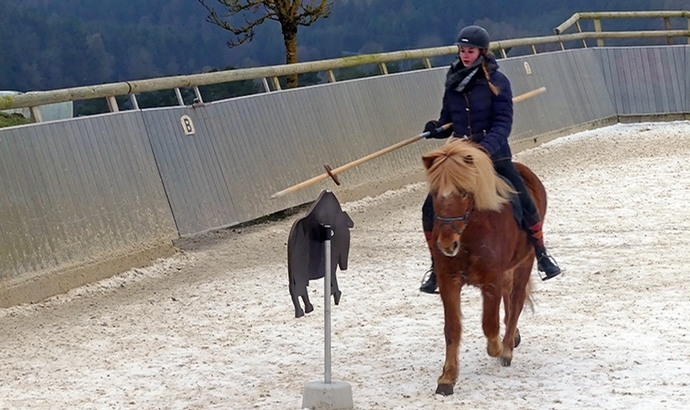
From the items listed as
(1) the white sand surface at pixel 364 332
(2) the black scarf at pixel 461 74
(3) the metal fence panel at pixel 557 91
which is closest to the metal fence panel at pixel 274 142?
(1) the white sand surface at pixel 364 332

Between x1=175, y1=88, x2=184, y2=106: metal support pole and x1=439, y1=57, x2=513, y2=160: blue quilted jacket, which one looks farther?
x1=175, y1=88, x2=184, y2=106: metal support pole

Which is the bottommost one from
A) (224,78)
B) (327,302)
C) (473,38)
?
(327,302)

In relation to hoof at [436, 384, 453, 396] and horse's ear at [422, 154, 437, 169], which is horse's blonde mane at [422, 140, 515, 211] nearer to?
horse's ear at [422, 154, 437, 169]

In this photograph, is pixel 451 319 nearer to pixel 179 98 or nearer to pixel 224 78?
pixel 179 98

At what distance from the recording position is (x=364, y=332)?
8.41 meters

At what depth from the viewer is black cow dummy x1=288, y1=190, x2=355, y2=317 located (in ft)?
21.5

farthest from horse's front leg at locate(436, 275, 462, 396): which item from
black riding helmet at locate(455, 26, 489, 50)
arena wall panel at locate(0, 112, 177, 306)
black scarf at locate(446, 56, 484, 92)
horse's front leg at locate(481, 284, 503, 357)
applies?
arena wall panel at locate(0, 112, 177, 306)

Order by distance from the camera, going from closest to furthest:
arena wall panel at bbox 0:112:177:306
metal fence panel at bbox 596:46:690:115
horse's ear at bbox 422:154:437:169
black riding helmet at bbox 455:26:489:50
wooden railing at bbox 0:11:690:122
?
horse's ear at bbox 422:154:437:169 < black riding helmet at bbox 455:26:489:50 < arena wall panel at bbox 0:112:177:306 < wooden railing at bbox 0:11:690:122 < metal fence panel at bbox 596:46:690:115

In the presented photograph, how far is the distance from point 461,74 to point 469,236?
3.80ft

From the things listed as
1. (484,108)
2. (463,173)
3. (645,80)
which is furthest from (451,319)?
(645,80)

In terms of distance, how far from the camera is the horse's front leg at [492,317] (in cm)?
702

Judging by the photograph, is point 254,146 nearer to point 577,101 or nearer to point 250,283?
point 250,283

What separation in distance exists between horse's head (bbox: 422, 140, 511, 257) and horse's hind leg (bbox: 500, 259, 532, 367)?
3.23 ft

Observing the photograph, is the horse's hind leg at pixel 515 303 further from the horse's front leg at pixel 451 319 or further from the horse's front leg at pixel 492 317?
A: the horse's front leg at pixel 451 319
